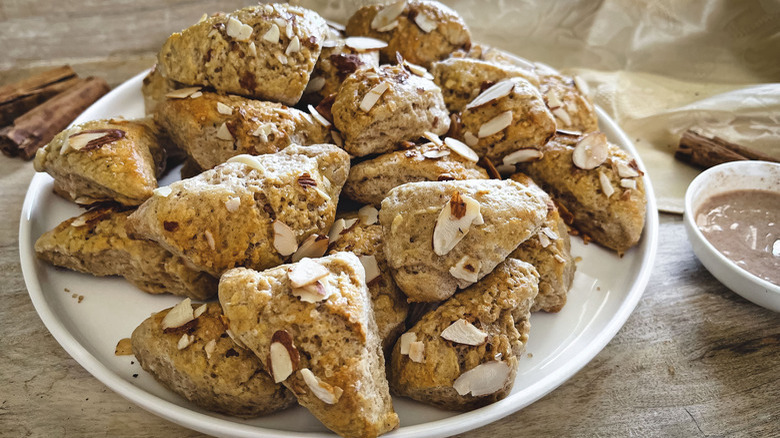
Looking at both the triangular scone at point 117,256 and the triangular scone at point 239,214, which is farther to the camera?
the triangular scone at point 117,256

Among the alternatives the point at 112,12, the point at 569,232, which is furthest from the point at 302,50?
the point at 112,12

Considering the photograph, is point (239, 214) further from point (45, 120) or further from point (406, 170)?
point (45, 120)

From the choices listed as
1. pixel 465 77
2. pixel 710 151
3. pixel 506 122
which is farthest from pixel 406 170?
pixel 710 151

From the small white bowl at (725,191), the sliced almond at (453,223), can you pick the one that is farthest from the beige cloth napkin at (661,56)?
the sliced almond at (453,223)

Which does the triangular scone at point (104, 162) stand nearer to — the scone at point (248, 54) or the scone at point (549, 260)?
the scone at point (248, 54)

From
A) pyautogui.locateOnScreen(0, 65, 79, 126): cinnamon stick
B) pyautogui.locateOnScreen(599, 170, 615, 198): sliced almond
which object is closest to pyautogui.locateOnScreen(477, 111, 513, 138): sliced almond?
pyautogui.locateOnScreen(599, 170, 615, 198): sliced almond

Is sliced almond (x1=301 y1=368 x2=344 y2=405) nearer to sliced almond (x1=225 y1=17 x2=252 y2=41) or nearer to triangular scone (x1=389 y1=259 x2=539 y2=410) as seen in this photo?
triangular scone (x1=389 y1=259 x2=539 y2=410)
